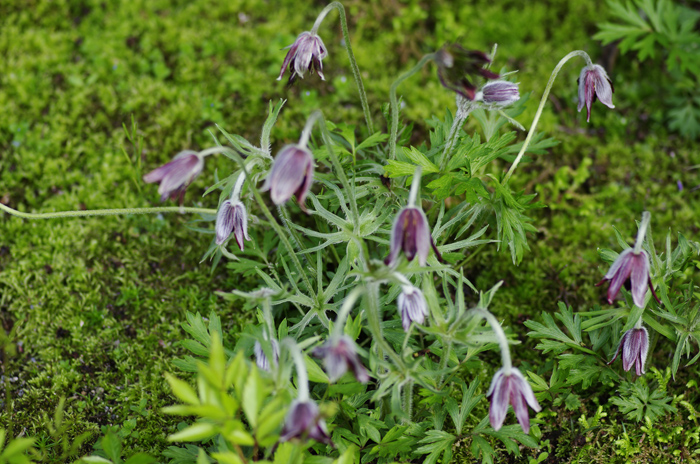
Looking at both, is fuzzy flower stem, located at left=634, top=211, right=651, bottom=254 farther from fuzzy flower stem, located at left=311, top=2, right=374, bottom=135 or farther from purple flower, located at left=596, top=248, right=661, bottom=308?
fuzzy flower stem, located at left=311, top=2, right=374, bottom=135

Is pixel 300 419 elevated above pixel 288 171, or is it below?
below

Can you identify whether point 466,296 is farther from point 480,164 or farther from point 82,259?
point 82,259

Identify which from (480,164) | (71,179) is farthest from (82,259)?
(480,164)

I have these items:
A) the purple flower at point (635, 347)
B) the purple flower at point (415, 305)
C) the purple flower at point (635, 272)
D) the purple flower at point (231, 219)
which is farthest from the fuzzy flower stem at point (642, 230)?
the purple flower at point (231, 219)

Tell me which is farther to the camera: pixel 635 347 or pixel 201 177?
pixel 201 177

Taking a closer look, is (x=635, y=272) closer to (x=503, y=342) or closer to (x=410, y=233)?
(x=503, y=342)

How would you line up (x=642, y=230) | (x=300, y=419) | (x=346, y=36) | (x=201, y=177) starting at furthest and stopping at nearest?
(x=201, y=177) < (x=346, y=36) < (x=642, y=230) < (x=300, y=419)

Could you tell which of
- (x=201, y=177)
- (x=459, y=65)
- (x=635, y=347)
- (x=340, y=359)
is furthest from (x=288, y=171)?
(x=201, y=177)
